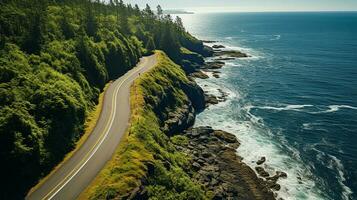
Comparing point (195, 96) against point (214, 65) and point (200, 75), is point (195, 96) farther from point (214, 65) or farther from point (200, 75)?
point (214, 65)

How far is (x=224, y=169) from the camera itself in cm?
6794

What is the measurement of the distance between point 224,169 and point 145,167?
23368 millimetres

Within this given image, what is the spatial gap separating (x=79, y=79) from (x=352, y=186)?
65184 mm

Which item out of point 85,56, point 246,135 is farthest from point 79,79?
point 246,135

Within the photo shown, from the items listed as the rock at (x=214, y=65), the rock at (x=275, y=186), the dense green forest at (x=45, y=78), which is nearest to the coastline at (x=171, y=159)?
the rock at (x=275, y=186)

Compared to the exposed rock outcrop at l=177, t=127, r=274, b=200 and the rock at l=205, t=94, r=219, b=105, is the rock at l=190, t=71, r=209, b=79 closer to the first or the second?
the rock at l=205, t=94, r=219, b=105

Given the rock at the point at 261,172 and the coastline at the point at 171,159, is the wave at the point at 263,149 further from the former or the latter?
the coastline at the point at 171,159

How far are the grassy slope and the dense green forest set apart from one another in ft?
31.4

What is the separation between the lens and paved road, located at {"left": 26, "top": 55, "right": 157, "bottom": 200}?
143 ft

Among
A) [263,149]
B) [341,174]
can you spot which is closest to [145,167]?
[263,149]

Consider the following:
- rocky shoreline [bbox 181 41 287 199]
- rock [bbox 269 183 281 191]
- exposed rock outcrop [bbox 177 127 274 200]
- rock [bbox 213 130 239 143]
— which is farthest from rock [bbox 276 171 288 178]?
rock [bbox 213 130 239 143]

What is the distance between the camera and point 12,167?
4422cm

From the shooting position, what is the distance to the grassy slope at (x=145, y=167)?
4525 centimetres

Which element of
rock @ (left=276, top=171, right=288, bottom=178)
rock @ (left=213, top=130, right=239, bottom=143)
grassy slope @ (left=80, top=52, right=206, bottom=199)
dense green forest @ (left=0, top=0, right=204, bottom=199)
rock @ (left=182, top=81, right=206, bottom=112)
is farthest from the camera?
rock @ (left=182, top=81, right=206, bottom=112)
